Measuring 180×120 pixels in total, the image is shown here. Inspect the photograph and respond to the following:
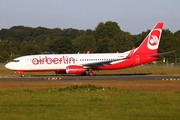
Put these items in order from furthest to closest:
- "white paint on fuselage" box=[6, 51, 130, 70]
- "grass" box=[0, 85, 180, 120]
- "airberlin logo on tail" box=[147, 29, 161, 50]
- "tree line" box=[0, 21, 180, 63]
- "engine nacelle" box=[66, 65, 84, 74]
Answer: "tree line" box=[0, 21, 180, 63], "airberlin logo on tail" box=[147, 29, 161, 50], "white paint on fuselage" box=[6, 51, 130, 70], "engine nacelle" box=[66, 65, 84, 74], "grass" box=[0, 85, 180, 120]

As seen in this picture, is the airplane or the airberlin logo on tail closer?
the airplane

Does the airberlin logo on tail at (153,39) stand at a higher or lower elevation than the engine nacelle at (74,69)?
higher

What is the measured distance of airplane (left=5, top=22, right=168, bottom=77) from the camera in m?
55.6

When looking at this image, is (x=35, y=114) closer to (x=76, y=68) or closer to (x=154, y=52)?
(x=76, y=68)

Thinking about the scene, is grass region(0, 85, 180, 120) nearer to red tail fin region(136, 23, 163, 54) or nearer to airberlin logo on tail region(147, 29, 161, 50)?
red tail fin region(136, 23, 163, 54)

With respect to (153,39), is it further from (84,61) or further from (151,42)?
(84,61)

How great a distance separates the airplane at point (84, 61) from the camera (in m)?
55.6

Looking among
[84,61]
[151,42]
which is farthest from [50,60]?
[151,42]

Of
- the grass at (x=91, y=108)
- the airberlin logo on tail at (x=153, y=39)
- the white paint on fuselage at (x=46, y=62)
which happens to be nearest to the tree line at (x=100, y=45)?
the airberlin logo on tail at (x=153, y=39)

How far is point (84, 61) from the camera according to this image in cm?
5706

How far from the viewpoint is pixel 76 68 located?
2163 inches

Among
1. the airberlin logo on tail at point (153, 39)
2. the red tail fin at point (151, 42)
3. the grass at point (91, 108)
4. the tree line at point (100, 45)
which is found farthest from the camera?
the tree line at point (100, 45)

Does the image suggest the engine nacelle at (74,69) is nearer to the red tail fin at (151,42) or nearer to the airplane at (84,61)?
the airplane at (84,61)

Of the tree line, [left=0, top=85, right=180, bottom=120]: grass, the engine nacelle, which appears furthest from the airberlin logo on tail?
the tree line
